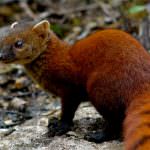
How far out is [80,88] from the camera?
585cm

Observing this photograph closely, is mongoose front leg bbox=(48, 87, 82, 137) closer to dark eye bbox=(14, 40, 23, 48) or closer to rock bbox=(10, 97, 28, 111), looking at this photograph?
dark eye bbox=(14, 40, 23, 48)

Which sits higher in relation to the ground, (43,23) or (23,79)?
(43,23)

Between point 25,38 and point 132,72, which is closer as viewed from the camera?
point 132,72

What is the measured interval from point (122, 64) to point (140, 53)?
24 centimetres

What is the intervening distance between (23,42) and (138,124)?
1816mm

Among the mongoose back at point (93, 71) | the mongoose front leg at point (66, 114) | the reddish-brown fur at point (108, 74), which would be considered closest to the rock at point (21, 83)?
the mongoose back at point (93, 71)

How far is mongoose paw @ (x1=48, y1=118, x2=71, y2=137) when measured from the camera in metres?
5.97

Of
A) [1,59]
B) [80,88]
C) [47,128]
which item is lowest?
[47,128]

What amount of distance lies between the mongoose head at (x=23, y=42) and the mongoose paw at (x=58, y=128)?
74cm

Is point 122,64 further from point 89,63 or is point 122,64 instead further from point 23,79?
point 23,79

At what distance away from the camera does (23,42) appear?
6043 mm

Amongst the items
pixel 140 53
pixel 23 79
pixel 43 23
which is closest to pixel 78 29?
pixel 23 79

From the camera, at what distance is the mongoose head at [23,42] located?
5.93m

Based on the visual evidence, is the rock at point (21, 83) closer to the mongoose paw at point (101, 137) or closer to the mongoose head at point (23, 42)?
the mongoose head at point (23, 42)
